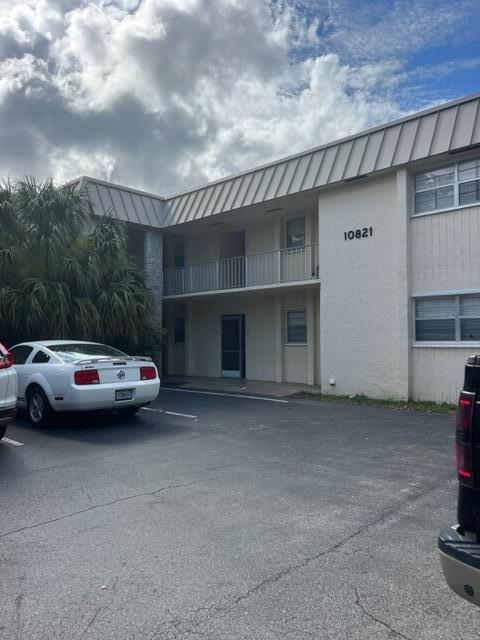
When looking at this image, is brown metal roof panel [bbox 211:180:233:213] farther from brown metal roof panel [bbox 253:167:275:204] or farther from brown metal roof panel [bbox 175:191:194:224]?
brown metal roof panel [bbox 175:191:194:224]

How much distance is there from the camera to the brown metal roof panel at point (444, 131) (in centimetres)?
1045

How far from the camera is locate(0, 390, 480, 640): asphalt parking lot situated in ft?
9.32

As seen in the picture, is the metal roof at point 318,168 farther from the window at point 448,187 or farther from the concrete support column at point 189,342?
the concrete support column at point 189,342

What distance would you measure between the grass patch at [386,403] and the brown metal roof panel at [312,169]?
5492 mm

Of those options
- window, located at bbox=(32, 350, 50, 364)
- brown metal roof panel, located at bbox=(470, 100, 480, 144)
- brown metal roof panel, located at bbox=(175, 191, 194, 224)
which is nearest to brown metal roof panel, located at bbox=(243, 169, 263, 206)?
brown metal roof panel, located at bbox=(175, 191, 194, 224)

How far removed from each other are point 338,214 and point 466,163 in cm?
326

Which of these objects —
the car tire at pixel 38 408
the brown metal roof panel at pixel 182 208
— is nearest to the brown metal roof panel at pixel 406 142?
the brown metal roof panel at pixel 182 208

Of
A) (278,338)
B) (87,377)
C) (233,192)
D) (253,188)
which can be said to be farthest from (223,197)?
(87,377)

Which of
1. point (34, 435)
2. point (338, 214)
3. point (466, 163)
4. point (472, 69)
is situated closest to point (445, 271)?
point (466, 163)

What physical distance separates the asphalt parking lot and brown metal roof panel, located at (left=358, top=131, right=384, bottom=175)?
6.81 metres

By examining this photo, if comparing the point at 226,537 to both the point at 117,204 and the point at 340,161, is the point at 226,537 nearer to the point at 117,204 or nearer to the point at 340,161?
the point at 340,161

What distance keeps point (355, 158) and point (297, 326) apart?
5.71 metres

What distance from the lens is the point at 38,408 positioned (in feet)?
26.9

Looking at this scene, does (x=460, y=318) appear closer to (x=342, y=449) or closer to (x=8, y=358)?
(x=342, y=449)
